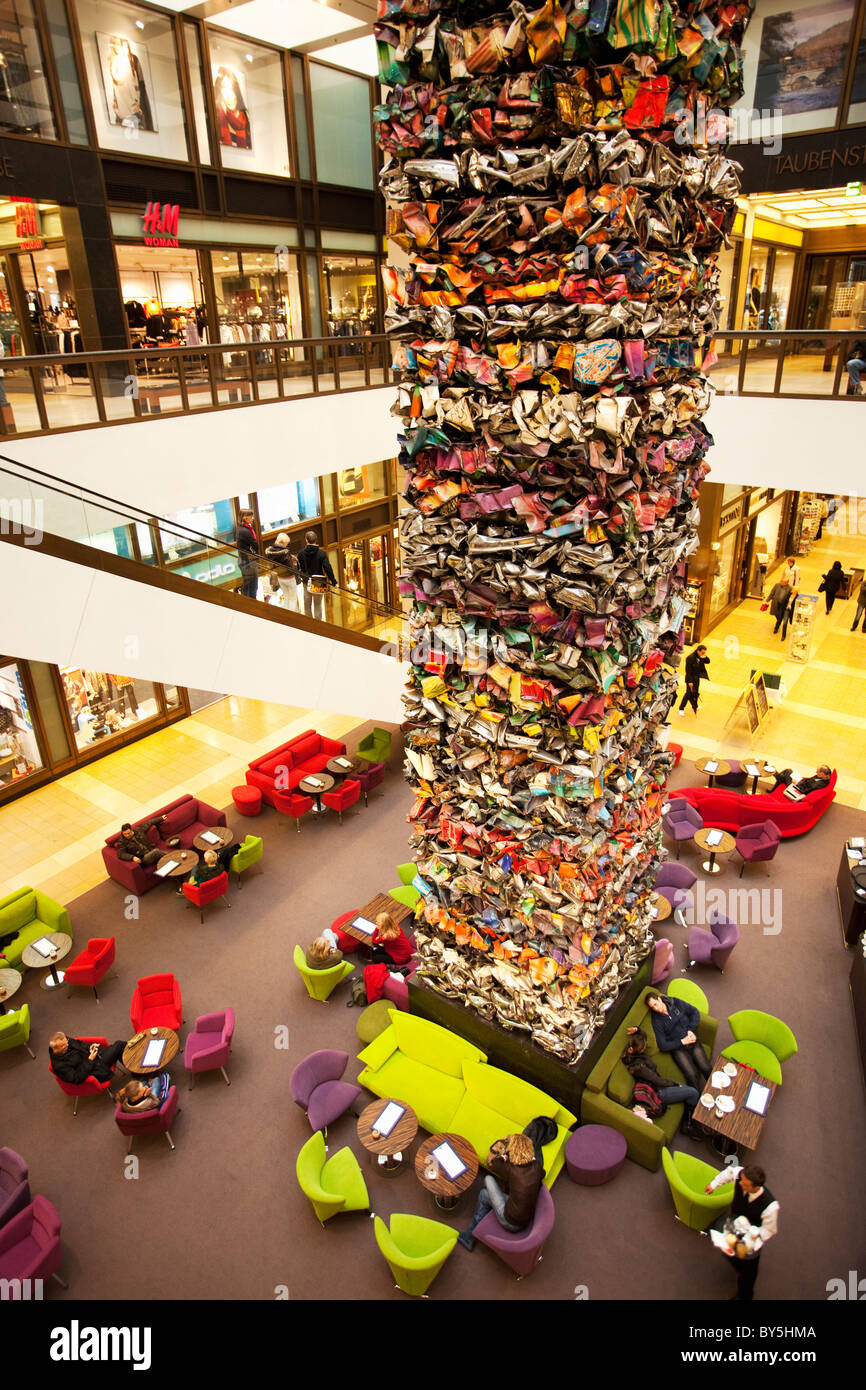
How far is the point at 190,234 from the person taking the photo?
12391 mm

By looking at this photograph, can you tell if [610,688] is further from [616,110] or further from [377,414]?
[377,414]

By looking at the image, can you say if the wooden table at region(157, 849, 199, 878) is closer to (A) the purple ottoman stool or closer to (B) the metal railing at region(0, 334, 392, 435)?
(B) the metal railing at region(0, 334, 392, 435)

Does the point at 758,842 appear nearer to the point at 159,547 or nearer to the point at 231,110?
the point at 159,547

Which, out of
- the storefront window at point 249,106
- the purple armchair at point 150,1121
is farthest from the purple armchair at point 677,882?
the storefront window at point 249,106

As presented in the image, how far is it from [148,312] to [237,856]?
333 inches

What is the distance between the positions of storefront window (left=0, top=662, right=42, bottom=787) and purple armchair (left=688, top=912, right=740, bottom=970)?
958cm

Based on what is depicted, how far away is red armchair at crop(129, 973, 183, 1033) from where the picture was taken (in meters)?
7.71

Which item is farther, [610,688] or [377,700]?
[377,700]

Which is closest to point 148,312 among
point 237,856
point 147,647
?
point 147,647

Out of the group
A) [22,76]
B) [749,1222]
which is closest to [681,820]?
[749,1222]

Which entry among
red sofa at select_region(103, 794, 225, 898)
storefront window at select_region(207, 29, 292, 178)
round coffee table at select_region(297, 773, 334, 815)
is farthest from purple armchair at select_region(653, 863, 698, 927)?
storefront window at select_region(207, 29, 292, 178)

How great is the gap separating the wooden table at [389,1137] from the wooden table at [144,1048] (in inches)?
72.7

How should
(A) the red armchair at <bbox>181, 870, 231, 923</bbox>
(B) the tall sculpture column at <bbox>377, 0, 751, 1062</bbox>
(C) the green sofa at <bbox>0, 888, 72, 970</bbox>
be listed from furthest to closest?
(A) the red armchair at <bbox>181, 870, 231, 923</bbox> → (C) the green sofa at <bbox>0, 888, 72, 970</bbox> → (B) the tall sculpture column at <bbox>377, 0, 751, 1062</bbox>

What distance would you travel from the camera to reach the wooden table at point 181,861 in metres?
9.53
